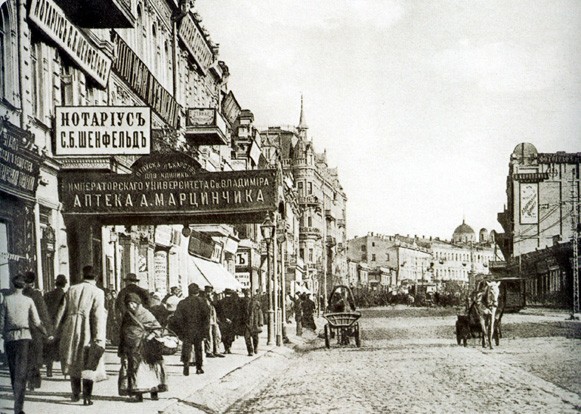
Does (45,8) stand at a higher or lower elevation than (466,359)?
higher

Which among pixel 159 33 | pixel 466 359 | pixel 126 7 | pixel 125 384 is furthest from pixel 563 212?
pixel 125 384

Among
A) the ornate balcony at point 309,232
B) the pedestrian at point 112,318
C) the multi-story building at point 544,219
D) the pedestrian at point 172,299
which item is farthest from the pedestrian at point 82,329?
the ornate balcony at point 309,232

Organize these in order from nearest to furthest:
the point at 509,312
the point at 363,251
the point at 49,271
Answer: the point at 49,271
the point at 509,312
the point at 363,251

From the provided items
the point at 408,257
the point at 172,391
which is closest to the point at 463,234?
the point at 408,257

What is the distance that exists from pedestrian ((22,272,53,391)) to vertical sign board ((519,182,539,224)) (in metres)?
38.3

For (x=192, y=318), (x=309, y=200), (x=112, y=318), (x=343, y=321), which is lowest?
(x=343, y=321)

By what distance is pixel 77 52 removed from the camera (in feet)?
50.3

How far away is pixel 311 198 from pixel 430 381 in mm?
70411

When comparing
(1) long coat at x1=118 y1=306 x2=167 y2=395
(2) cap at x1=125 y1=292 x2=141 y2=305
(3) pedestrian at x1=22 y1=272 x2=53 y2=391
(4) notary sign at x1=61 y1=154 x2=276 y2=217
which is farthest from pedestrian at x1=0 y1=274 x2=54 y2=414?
(4) notary sign at x1=61 y1=154 x2=276 y2=217

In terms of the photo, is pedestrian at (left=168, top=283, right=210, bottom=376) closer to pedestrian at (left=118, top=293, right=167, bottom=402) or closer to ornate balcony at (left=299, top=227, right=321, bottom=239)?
pedestrian at (left=118, top=293, right=167, bottom=402)

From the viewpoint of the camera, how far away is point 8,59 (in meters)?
12.6

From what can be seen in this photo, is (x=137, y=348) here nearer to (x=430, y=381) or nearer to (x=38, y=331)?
(x=38, y=331)

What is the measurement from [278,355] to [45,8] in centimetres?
1070

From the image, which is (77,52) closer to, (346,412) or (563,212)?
(346,412)
